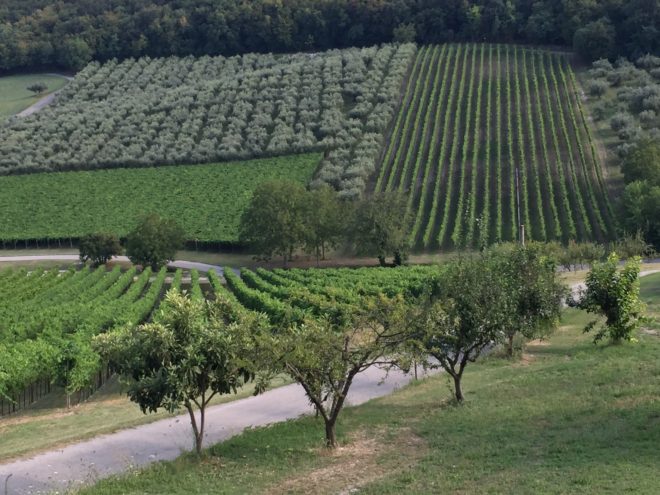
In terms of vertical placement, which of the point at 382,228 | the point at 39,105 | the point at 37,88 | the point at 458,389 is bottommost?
the point at 39,105

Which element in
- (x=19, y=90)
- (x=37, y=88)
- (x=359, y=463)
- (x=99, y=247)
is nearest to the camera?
(x=359, y=463)

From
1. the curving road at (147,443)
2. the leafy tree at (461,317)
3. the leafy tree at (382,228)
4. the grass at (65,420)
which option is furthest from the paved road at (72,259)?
the leafy tree at (461,317)

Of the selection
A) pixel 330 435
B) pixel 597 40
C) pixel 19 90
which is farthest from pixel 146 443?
pixel 19 90

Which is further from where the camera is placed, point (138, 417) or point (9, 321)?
point (9, 321)

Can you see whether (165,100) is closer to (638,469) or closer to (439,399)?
(439,399)

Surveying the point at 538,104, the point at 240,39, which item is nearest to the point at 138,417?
the point at 538,104

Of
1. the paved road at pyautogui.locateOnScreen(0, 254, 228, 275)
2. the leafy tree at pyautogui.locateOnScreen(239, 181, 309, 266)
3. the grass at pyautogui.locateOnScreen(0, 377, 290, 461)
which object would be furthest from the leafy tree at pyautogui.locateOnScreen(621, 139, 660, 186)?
the grass at pyautogui.locateOnScreen(0, 377, 290, 461)

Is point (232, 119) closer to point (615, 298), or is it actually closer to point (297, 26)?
point (297, 26)
